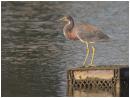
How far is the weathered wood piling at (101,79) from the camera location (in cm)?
395

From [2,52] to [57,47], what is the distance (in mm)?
450

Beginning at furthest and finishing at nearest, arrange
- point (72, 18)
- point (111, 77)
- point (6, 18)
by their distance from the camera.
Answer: point (6, 18)
point (72, 18)
point (111, 77)

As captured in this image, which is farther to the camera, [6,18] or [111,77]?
[6,18]

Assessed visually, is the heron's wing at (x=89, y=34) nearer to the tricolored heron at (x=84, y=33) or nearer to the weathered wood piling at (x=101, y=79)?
the tricolored heron at (x=84, y=33)

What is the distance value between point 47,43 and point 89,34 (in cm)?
71

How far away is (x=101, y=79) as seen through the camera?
3.95 meters

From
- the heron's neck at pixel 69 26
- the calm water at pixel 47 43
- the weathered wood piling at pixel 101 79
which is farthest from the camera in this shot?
the calm water at pixel 47 43

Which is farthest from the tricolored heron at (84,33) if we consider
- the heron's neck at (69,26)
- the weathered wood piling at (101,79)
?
the weathered wood piling at (101,79)

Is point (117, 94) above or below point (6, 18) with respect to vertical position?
below

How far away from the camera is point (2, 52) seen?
4.39m

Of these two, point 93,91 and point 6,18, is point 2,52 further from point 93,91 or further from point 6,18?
point 93,91

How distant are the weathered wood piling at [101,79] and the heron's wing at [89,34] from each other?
0.19m

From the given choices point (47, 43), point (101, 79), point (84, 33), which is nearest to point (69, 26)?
point (84, 33)

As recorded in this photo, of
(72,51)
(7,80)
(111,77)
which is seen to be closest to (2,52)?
(7,80)
